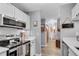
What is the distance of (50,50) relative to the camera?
1.14 m

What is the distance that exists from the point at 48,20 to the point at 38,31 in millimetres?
181

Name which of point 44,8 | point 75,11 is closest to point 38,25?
point 44,8

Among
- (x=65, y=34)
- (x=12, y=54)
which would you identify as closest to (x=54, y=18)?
(x=65, y=34)

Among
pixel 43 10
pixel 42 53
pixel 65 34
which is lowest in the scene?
pixel 42 53

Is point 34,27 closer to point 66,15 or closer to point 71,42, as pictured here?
point 66,15

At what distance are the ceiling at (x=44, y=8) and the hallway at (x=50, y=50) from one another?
33 centimetres

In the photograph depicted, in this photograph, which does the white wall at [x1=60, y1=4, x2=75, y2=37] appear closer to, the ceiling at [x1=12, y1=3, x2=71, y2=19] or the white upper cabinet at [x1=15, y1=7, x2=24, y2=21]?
the ceiling at [x1=12, y1=3, x2=71, y2=19]

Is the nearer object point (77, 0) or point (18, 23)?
point (77, 0)

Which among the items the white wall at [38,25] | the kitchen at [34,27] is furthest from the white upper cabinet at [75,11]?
the white wall at [38,25]

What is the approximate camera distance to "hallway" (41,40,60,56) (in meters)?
1.10

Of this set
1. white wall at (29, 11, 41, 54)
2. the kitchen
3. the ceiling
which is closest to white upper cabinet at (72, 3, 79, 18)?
the kitchen

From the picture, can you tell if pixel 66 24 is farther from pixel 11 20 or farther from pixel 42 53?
Answer: pixel 11 20

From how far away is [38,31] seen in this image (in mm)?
1131

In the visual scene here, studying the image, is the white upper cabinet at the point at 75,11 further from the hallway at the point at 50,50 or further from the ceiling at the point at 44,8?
the hallway at the point at 50,50
